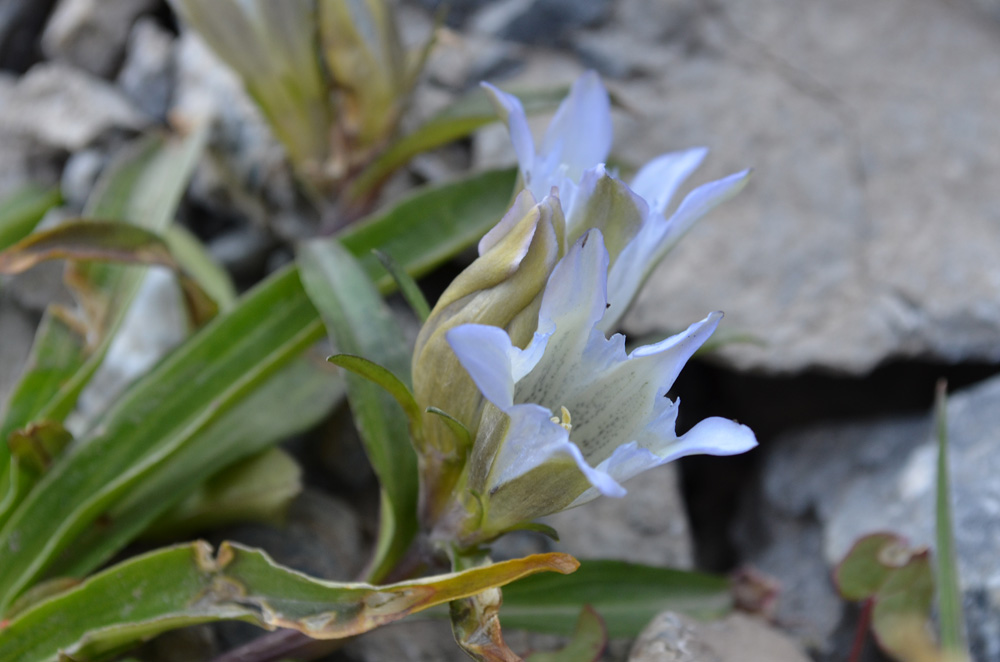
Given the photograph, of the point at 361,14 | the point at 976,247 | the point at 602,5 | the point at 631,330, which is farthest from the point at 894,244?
the point at 361,14

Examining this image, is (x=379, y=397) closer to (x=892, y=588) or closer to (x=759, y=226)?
(x=892, y=588)

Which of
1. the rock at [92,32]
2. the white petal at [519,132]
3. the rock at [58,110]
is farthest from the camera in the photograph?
the rock at [92,32]

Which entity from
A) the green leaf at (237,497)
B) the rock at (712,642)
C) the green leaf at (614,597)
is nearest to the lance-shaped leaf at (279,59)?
the green leaf at (237,497)

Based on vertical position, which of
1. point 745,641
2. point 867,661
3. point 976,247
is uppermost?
point 976,247

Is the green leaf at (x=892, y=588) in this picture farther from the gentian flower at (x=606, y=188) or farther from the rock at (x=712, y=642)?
the gentian flower at (x=606, y=188)

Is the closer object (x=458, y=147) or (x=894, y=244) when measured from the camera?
(x=894, y=244)

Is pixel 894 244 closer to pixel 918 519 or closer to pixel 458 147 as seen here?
pixel 918 519
